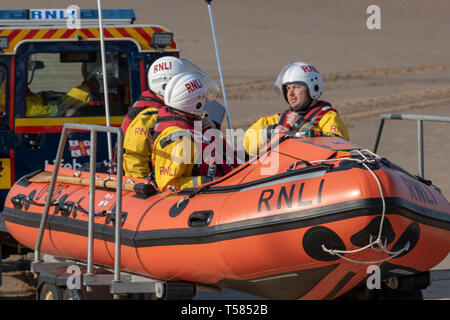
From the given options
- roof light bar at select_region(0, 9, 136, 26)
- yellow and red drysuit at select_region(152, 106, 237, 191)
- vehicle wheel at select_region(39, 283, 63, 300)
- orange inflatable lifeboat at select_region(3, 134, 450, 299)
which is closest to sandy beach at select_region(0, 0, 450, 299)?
vehicle wheel at select_region(39, 283, 63, 300)

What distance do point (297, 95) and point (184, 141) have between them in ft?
4.16

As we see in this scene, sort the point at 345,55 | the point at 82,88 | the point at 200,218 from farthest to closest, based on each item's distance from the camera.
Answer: the point at 345,55, the point at 82,88, the point at 200,218

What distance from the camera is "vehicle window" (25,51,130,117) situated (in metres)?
8.64

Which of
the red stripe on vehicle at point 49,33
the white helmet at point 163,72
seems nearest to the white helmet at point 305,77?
the white helmet at point 163,72

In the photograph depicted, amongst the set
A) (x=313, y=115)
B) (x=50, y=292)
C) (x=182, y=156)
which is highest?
(x=313, y=115)

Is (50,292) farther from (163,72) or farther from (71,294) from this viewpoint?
(163,72)

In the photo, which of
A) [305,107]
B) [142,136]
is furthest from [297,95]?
[142,136]

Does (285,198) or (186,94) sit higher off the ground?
(186,94)

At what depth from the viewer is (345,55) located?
1037 inches

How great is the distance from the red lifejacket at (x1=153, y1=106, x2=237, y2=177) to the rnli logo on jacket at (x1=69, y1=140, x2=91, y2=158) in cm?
225

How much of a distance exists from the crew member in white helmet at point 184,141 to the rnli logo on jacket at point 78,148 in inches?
88.8

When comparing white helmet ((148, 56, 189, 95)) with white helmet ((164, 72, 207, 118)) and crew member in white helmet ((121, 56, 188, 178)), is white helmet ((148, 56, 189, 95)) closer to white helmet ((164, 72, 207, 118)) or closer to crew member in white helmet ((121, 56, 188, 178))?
crew member in white helmet ((121, 56, 188, 178))

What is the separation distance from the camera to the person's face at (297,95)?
701cm

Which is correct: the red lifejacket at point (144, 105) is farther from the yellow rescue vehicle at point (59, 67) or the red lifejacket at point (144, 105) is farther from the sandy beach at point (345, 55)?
the sandy beach at point (345, 55)
